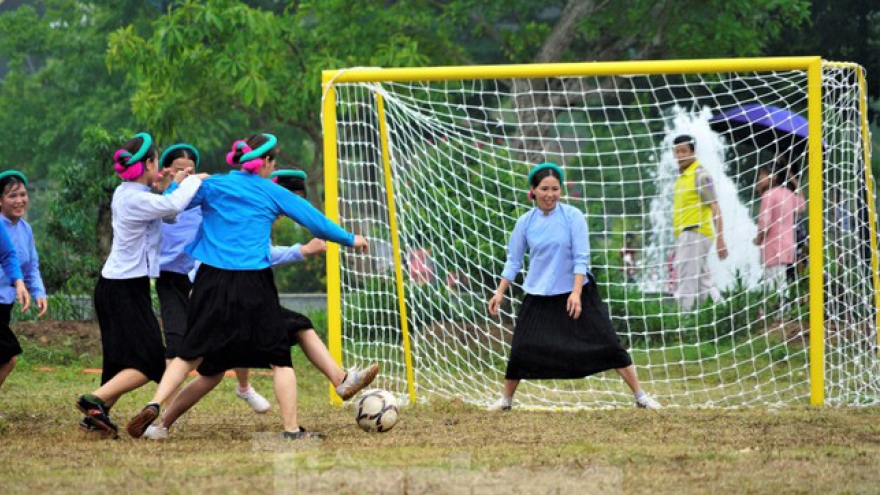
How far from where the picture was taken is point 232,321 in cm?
784

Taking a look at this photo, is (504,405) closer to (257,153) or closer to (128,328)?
(128,328)

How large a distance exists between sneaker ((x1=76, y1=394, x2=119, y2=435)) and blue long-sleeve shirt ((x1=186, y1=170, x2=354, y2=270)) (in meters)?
0.92

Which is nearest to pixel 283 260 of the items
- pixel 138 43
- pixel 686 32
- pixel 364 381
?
pixel 364 381

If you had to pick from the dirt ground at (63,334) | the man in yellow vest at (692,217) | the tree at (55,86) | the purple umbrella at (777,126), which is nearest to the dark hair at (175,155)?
the purple umbrella at (777,126)

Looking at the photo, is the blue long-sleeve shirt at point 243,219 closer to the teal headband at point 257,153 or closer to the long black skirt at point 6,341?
the teal headband at point 257,153

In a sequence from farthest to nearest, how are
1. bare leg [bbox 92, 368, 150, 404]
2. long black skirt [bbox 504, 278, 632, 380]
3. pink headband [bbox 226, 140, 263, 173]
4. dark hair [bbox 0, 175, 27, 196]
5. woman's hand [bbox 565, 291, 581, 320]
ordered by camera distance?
long black skirt [bbox 504, 278, 632, 380] < woman's hand [bbox 565, 291, 581, 320] < dark hair [bbox 0, 175, 27, 196] < bare leg [bbox 92, 368, 150, 404] < pink headband [bbox 226, 140, 263, 173]

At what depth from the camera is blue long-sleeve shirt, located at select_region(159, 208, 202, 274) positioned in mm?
8914

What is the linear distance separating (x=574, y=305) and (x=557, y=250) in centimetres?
37

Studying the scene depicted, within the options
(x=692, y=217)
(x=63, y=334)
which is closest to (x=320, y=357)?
(x=692, y=217)

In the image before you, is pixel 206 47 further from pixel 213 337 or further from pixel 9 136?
pixel 9 136

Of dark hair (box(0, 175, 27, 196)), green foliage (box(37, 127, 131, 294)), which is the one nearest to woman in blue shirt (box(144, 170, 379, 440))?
dark hair (box(0, 175, 27, 196))

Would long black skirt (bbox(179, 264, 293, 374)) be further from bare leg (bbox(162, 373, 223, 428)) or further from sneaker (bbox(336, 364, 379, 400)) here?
sneaker (bbox(336, 364, 379, 400))

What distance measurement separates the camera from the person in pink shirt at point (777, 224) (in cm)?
1230

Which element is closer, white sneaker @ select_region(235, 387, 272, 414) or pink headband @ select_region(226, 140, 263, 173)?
pink headband @ select_region(226, 140, 263, 173)
